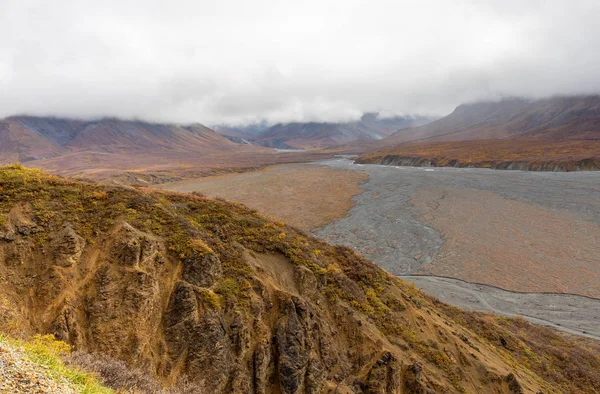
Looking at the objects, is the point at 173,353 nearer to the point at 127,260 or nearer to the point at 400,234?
the point at 127,260

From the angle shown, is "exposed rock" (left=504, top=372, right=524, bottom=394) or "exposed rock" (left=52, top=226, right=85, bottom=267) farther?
"exposed rock" (left=504, top=372, right=524, bottom=394)

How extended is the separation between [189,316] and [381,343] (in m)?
7.80

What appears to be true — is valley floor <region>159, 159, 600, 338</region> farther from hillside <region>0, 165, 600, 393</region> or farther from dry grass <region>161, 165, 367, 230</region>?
hillside <region>0, 165, 600, 393</region>

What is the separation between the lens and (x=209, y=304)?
1121 cm

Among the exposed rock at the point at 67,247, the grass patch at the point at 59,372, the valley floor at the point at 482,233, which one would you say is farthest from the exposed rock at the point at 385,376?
the valley floor at the point at 482,233

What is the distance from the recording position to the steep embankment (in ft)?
336

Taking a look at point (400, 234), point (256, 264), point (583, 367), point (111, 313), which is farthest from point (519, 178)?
point (111, 313)

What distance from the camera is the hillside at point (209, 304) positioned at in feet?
32.7

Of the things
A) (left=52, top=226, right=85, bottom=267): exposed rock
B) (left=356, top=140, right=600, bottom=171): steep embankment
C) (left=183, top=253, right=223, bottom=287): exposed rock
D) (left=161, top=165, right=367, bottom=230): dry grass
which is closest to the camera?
(left=52, top=226, right=85, bottom=267): exposed rock

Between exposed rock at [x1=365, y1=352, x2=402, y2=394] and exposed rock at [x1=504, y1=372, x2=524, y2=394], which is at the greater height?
exposed rock at [x1=365, y1=352, x2=402, y2=394]

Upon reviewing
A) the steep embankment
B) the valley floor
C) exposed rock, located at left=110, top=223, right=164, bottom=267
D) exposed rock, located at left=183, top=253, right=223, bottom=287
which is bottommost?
the valley floor

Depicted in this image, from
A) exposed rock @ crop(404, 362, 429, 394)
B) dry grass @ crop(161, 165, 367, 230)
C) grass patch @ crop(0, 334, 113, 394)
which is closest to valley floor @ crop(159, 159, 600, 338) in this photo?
dry grass @ crop(161, 165, 367, 230)

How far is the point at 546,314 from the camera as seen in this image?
28297mm

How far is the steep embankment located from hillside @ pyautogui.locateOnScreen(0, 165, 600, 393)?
114349mm
